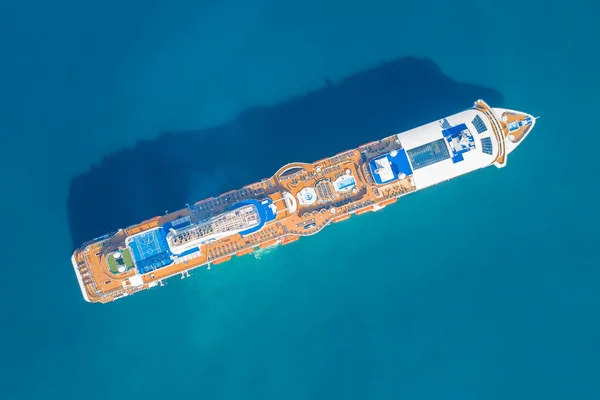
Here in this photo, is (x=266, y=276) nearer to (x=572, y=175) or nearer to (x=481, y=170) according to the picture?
(x=481, y=170)

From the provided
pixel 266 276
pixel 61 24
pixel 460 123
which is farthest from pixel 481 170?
pixel 61 24

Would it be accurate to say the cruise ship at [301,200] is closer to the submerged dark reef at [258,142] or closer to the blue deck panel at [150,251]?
the blue deck panel at [150,251]

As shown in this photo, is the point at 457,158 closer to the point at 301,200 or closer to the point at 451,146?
the point at 451,146

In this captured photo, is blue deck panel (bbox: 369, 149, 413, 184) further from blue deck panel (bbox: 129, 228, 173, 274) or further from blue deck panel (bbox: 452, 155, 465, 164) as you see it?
blue deck panel (bbox: 129, 228, 173, 274)

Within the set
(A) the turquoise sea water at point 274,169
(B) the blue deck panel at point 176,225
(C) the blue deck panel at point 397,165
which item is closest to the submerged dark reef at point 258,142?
(A) the turquoise sea water at point 274,169

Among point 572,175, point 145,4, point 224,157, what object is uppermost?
point 145,4

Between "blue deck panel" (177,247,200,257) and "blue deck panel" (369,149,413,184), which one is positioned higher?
"blue deck panel" (369,149,413,184)

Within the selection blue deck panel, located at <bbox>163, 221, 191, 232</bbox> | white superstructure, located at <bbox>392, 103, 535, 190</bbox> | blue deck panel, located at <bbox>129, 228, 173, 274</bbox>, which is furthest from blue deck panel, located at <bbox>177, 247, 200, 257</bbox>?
white superstructure, located at <bbox>392, 103, 535, 190</bbox>
